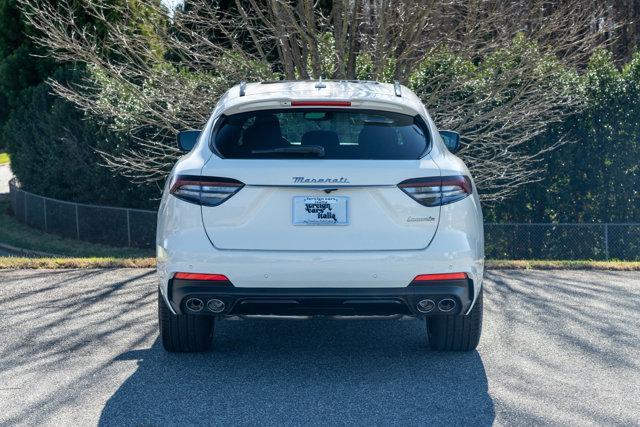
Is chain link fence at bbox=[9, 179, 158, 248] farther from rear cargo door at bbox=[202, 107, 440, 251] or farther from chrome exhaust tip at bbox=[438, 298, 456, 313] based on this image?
chrome exhaust tip at bbox=[438, 298, 456, 313]

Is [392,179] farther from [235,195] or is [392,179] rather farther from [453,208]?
[235,195]

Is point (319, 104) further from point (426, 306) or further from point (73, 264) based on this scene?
point (73, 264)

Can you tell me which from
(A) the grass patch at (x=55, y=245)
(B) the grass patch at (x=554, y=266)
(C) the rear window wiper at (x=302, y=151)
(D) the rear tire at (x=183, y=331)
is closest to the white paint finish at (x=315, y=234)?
(C) the rear window wiper at (x=302, y=151)

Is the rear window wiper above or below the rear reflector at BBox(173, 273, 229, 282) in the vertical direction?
above

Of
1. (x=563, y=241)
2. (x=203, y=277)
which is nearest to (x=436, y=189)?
(x=203, y=277)

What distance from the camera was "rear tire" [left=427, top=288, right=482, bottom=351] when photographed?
21.9 feet

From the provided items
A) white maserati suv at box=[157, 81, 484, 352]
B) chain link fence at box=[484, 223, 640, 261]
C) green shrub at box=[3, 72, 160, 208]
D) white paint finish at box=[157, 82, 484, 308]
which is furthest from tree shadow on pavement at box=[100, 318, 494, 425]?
green shrub at box=[3, 72, 160, 208]

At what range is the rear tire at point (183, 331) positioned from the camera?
6.61m

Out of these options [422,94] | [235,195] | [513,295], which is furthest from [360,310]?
[422,94]

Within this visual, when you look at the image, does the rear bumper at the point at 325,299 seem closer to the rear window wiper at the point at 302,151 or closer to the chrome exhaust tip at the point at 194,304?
the chrome exhaust tip at the point at 194,304

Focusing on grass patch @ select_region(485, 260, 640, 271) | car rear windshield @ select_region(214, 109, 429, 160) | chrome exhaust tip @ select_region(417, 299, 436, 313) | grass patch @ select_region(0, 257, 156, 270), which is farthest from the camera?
grass patch @ select_region(485, 260, 640, 271)

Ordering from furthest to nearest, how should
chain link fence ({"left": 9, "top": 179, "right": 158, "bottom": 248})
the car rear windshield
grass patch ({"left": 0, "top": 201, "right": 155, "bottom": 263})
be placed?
chain link fence ({"left": 9, "top": 179, "right": 158, "bottom": 248}), grass patch ({"left": 0, "top": 201, "right": 155, "bottom": 263}), the car rear windshield

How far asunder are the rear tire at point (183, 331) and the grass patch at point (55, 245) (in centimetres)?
915

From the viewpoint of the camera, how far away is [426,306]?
6.06 meters
